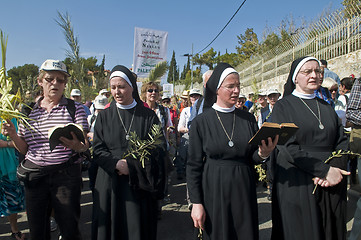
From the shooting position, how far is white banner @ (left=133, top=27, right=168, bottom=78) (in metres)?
7.75

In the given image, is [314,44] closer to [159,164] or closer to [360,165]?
[360,165]

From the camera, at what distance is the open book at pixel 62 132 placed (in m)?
2.33

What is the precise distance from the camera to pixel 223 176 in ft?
8.11

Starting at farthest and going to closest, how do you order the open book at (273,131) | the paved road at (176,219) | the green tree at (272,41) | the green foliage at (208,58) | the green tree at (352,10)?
the green foliage at (208,58) < the green tree at (272,41) < the green tree at (352,10) < the paved road at (176,219) < the open book at (273,131)

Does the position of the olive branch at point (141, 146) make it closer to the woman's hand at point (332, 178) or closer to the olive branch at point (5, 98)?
the olive branch at point (5, 98)

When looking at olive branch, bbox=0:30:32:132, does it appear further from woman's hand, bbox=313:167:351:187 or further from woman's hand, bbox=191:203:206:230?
woman's hand, bbox=313:167:351:187

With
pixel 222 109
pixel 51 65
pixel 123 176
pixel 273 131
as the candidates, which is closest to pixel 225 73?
pixel 222 109

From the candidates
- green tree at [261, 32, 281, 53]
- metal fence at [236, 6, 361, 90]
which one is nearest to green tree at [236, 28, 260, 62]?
green tree at [261, 32, 281, 53]

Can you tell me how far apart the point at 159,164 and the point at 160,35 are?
587cm

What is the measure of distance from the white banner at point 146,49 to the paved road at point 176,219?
3.65 metres

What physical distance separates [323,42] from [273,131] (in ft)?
33.1

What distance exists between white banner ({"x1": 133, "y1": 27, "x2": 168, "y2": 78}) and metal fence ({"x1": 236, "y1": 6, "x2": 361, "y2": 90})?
305cm

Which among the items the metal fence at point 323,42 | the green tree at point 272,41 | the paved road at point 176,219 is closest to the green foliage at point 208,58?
the green tree at point 272,41

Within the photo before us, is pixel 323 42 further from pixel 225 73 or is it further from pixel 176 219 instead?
pixel 225 73
